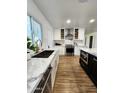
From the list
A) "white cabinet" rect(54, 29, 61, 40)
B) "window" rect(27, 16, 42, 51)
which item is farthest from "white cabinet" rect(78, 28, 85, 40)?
"window" rect(27, 16, 42, 51)

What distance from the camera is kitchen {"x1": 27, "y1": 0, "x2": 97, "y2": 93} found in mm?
1941

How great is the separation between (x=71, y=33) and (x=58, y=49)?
414 centimetres

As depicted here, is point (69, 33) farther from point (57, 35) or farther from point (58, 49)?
point (58, 49)

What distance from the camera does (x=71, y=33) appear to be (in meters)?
9.50

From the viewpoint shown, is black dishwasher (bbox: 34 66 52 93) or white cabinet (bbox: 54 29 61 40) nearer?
black dishwasher (bbox: 34 66 52 93)

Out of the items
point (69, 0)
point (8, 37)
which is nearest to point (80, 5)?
point (69, 0)

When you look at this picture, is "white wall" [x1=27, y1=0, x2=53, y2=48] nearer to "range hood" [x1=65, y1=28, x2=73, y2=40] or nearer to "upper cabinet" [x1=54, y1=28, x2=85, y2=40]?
"upper cabinet" [x1=54, y1=28, x2=85, y2=40]

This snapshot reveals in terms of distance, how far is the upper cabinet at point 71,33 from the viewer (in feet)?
30.6

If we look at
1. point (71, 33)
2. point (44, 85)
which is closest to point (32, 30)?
point (44, 85)

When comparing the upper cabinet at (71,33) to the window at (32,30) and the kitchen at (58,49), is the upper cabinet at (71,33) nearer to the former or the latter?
the kitchen at (58,49)
